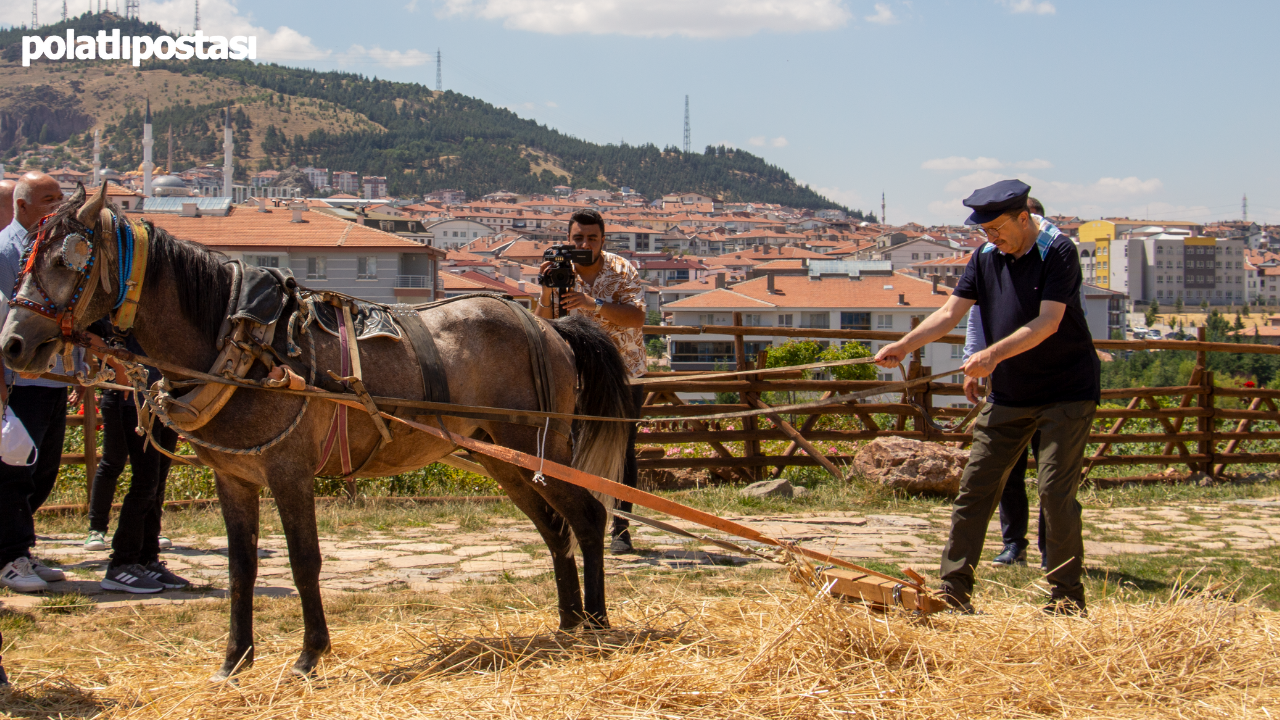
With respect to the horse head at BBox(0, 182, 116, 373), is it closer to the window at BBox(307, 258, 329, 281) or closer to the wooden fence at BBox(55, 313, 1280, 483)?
the wooden fence at BBox(55, 313, 1280, 483)

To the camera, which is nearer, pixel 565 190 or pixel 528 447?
pixel 528 447

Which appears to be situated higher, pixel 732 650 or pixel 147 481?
pixel 147 481

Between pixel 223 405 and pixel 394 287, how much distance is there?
6144 cm

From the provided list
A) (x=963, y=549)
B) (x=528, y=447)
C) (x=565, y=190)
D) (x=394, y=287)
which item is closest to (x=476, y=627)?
(x=528, y=447)

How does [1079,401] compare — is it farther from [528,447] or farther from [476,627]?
[476,627]

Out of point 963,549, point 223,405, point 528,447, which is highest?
point 223,405

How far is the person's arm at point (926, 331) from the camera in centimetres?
387

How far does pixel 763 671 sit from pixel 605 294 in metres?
2.65

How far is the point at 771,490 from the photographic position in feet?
25.3

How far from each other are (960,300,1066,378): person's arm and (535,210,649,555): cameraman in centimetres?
193

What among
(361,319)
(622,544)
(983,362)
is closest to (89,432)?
(622,544)

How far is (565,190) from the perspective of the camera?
19488 centimetres

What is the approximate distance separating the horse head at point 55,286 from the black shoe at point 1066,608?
355cm

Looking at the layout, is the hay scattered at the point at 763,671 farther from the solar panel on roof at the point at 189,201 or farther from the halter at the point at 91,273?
the solar panel on roof at the point at 189,201
